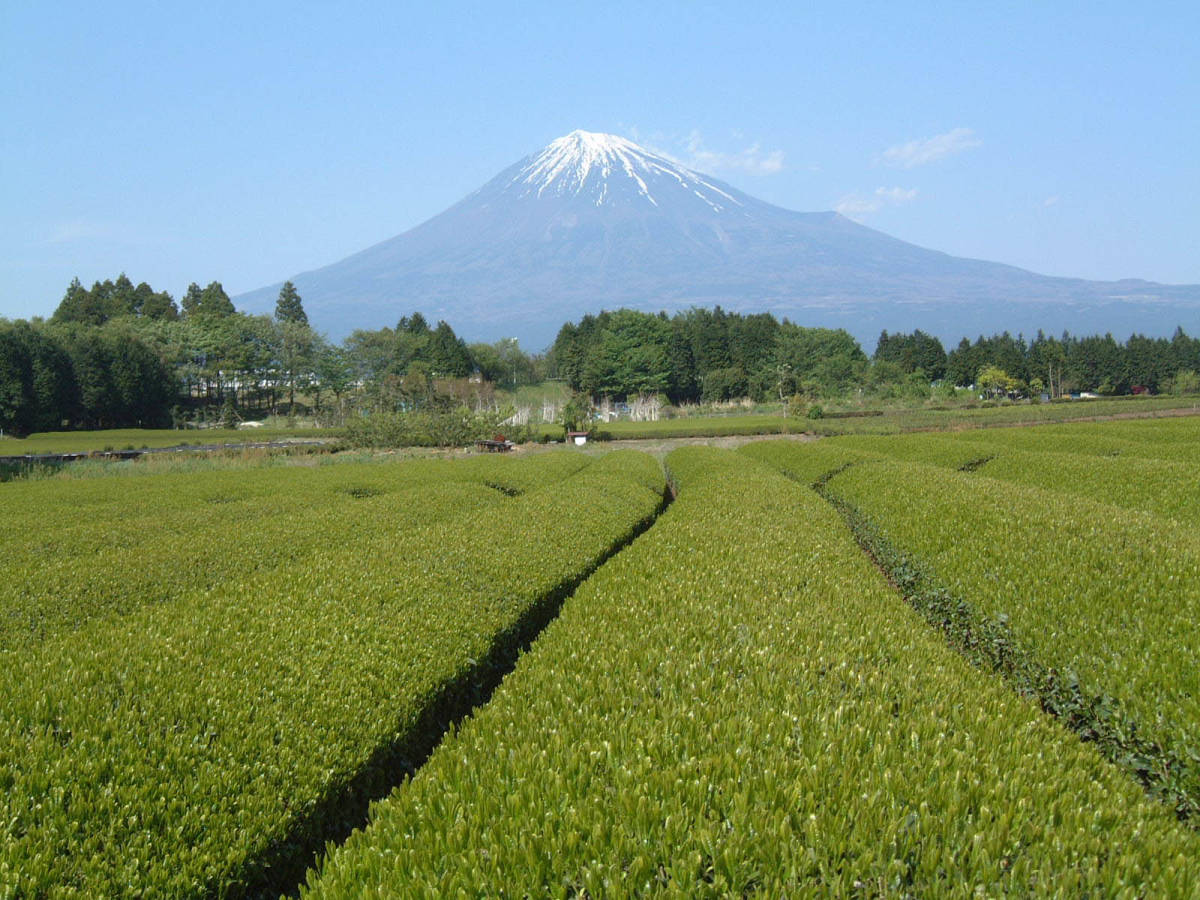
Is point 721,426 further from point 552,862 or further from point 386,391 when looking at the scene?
point 552,862

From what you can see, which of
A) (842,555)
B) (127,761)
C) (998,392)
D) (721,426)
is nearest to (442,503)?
(842,555)

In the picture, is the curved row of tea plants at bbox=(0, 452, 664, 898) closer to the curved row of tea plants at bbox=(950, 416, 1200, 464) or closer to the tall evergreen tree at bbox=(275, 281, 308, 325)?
the curved row of tea plants at bbox=(950, 416, 1200, 464)

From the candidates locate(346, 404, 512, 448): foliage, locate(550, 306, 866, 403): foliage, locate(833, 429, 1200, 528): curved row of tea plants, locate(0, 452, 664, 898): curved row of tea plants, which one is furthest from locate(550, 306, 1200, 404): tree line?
locate(0, 452, 664, 898): curved row of tea plants

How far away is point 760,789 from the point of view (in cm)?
297

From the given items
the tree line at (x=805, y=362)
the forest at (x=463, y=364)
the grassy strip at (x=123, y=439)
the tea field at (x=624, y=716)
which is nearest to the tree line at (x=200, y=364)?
the forest at (x=463, y=364)

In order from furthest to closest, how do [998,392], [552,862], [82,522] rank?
[998,392] → [82,522] → [552,862]

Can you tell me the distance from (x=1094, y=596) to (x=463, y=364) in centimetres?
8072

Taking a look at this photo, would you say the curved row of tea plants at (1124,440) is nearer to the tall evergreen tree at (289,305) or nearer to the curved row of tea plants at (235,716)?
the curved row of tea plants at (235,716)

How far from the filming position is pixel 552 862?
2.61m

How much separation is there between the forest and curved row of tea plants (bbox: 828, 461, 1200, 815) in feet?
179

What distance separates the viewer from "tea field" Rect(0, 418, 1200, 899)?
104 inches

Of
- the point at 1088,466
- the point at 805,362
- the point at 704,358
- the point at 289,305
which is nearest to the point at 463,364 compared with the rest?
the point at 704,358

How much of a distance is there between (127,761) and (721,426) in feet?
167

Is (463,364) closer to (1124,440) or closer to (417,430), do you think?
(417,430)
